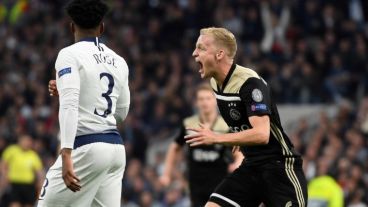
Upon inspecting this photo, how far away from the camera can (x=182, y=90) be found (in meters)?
22.8

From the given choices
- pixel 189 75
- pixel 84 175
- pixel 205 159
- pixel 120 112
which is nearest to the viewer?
pixel 84 175

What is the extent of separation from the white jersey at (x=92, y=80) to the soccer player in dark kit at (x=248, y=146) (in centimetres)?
67

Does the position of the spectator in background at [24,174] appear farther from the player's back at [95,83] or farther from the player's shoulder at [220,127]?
the player's back at [95,83]

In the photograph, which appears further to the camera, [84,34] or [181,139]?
[181,139]

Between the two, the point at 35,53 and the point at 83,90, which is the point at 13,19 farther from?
the point at 83,90

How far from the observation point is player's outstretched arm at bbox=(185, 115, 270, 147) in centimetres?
717

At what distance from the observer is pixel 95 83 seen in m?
7.29

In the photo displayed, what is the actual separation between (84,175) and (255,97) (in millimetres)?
1389

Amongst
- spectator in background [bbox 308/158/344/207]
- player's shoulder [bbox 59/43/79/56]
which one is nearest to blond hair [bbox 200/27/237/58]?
player's shoulder [bbox 59/43/79/56]

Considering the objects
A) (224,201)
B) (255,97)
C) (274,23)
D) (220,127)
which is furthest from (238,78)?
(274,23)

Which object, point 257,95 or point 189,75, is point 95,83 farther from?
point 189,75

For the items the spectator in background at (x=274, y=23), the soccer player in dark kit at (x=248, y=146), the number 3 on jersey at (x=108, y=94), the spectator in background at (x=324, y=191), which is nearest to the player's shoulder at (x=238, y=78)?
the soccer player in dark kit at (x=248, y=146)

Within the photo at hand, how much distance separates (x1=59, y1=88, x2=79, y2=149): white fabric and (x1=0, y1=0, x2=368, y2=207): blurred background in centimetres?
958

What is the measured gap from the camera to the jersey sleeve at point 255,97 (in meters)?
7.36
